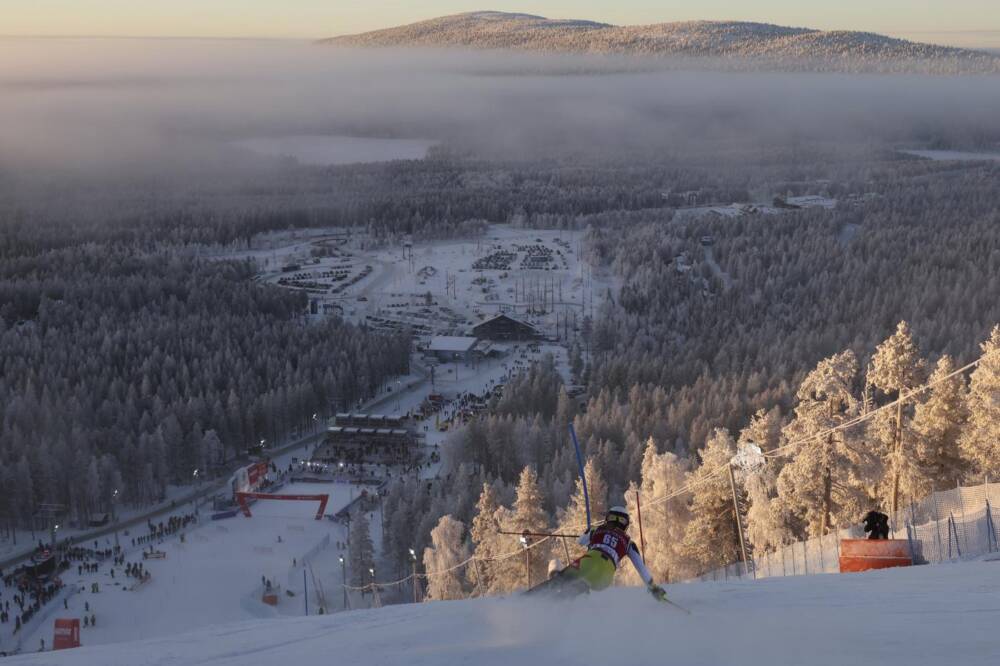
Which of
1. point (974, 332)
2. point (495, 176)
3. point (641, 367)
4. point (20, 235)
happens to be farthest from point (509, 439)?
point (495, 176)

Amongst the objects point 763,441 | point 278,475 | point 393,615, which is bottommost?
point 278,475

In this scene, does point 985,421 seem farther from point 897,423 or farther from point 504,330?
point 504,330

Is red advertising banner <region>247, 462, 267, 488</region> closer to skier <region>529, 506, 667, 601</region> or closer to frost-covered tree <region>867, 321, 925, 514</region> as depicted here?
frost-covered tree <region>867, 321, 925, 514</region>

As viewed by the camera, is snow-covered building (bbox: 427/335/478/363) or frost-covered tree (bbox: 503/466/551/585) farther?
snow-covered building (bbox: 427/335/478/363)

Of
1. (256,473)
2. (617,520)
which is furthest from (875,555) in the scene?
(256,473)

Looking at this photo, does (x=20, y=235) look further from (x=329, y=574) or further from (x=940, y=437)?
(x=940, y=437)

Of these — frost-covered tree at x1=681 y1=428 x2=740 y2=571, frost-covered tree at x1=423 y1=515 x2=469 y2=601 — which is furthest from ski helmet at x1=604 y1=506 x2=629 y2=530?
frost-covered tree at x1=423 y1=515 x2=469 y2=601
